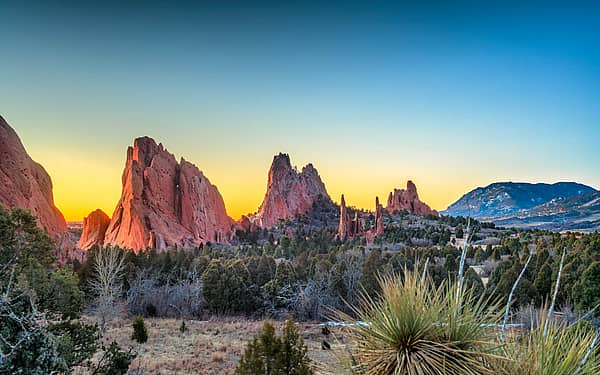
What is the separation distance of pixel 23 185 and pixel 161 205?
35466 mm

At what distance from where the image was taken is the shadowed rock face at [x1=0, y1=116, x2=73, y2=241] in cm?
3700

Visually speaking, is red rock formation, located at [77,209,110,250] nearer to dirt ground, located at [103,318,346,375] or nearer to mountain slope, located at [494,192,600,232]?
dirt ground, located at [103,318,346,375]

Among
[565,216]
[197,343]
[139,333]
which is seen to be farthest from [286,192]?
[139,333]

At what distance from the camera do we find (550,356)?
2.44 m

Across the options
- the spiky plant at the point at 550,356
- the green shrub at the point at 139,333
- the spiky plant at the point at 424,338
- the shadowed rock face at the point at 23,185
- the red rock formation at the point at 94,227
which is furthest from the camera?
the red rock formation at the point at 94,227

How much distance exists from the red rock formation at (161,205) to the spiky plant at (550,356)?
A: 6635 cm

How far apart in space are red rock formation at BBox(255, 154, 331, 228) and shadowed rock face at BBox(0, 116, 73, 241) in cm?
7757

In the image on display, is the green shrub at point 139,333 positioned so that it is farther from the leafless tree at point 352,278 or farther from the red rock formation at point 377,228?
the red rock formation at point 377,228

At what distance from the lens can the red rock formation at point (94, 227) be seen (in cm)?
7055

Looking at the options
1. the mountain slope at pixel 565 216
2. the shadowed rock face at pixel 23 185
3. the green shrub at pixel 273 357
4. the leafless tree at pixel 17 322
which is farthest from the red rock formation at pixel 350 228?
the leafless tree at pixel 17 322

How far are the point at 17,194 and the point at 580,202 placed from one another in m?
177

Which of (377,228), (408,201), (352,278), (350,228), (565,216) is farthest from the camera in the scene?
(565,216)

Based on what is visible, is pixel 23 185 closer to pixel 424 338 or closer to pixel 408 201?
pixel 424 338

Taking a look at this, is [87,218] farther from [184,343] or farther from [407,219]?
[407,219]
